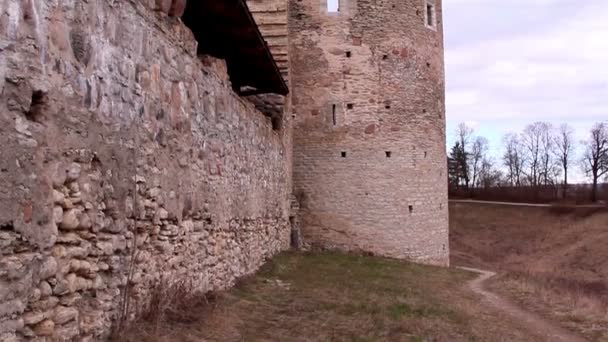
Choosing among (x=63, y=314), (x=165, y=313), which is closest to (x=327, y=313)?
(x=165, y=313)

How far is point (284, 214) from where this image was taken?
1619 cm

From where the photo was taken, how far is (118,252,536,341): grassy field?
6.48 meters

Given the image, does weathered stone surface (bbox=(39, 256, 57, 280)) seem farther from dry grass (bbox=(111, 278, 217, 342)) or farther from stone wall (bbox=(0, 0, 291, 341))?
dry grass (bbox=(111, 278, 217, 342))

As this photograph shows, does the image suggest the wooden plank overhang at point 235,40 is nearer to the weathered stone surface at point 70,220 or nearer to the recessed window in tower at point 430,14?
the weathered stone surface at point 70,220

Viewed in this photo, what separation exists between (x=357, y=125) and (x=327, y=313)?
1105cm

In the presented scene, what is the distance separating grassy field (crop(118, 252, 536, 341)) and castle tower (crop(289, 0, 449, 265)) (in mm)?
5219

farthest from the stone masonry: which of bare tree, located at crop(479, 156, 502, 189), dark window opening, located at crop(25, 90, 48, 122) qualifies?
bare tree, located at crop(479, 156, 502, 189)

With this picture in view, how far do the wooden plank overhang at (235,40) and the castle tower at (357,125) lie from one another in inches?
175

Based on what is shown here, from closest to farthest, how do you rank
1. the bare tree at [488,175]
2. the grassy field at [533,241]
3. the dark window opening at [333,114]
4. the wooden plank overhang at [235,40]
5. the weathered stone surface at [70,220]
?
1. the weathered stone surface at [70,220]
2. the wooden plank overhang at [235,40]
3. the dark window opening at [333,114]
4. the grassy field at [533,241]
5. the bare tree at [488,175]

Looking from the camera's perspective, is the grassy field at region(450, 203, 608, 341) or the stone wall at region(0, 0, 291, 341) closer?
the stone wall at region(0, 0, 291, 341)

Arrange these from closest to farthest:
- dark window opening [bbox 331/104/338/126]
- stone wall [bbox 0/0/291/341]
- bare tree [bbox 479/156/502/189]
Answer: stone wall [bbox 0/0/291/341], dark window opening [bbox 331/104/338/126], bare tree [bbox 479/156/502/189]

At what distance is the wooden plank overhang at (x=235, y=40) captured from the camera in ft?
30.7

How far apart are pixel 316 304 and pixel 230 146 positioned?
242 cm

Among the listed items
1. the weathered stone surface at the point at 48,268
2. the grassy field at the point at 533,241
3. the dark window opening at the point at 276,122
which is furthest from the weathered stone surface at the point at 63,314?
the grassy field at the point at 533,241
